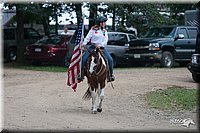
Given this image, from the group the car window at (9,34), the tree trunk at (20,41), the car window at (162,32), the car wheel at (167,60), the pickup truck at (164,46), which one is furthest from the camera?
the car window at (9,34)

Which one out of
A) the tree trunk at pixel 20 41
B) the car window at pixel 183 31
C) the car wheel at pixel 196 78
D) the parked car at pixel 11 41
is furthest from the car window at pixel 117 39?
the car wheel at pixel 196 78

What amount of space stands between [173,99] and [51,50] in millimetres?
11085

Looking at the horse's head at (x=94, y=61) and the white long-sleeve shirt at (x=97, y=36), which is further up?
the white long-sleeve shirt at (x=97, y=36)

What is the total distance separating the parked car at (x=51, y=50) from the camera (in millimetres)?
22984

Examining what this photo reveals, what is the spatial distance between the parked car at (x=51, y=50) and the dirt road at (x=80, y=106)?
11.8 feet

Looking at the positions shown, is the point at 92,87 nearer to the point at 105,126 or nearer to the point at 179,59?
the point at 105,126

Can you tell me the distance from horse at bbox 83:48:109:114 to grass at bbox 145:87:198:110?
5.36ft

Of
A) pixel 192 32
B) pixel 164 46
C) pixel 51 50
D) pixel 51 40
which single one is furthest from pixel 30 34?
pixel 192 32

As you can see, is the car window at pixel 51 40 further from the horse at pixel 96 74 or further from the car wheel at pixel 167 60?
the horse at pixel 96 74

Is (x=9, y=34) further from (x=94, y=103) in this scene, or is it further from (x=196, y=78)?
(x=94, y=103)

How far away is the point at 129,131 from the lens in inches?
336

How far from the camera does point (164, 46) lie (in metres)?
22.1

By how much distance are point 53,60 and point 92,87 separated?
494 inches

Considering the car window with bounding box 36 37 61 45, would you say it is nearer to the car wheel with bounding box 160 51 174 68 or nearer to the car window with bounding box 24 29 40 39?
the car window with bounding box 24 29 40 39
